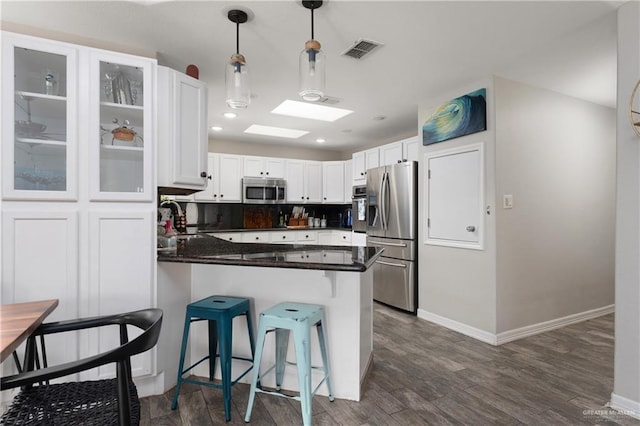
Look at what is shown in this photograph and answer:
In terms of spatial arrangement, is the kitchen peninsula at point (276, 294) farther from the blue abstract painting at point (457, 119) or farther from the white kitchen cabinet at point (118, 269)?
the blue abstract painting at point (457, 119)

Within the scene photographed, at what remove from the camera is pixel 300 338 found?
1.86 m

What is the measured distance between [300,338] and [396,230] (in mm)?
2542

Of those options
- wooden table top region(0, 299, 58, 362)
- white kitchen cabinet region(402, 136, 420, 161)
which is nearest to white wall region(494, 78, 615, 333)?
white kitchen cabinet region(402, 136, 420, 161)

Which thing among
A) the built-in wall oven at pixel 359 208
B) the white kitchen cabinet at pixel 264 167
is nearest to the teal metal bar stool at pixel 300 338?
the built-in wall oven at pixel 359 208

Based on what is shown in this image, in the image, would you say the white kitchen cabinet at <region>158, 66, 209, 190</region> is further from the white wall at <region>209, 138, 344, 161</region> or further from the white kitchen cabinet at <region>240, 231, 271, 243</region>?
the white wall at <region>209, 138, 344, 161</region>

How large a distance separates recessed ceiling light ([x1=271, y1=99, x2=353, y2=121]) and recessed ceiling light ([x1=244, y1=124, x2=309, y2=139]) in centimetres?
74

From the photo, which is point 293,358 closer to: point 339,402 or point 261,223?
point 339,402

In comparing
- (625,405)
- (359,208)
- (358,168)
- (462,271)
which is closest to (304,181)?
(358,168)

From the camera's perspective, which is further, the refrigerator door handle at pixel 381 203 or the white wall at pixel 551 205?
the refrigerator door handle at pixel 381 203

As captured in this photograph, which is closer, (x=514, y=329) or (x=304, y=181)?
(x=514, y=329)

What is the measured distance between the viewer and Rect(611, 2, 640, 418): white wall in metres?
2.00

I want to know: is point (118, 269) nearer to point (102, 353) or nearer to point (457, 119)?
point (102, 353)

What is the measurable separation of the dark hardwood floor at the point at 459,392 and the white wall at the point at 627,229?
212 millimetres

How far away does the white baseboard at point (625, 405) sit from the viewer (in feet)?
6.49
